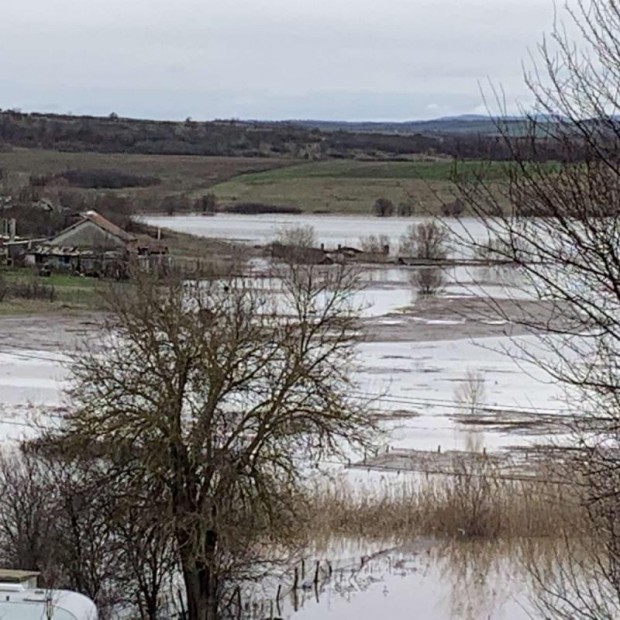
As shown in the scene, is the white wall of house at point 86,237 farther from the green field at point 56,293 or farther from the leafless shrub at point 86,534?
the leafless shrub at point 86,534

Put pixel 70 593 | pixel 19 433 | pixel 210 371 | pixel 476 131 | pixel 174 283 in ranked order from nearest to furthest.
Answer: pixel 476 131 < pixel 70 593 < pixel 210 371 < pixel 174 283 < pixel 19 433

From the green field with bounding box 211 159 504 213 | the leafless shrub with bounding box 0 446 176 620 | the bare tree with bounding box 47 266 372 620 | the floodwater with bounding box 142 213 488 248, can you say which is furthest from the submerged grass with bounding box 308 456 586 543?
the green field with bounding box 211 159 504 213

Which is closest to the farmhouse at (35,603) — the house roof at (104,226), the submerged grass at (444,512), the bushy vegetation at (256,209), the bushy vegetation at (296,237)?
the submerged grass at (444,512)

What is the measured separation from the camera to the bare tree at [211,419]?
1506 centimetres

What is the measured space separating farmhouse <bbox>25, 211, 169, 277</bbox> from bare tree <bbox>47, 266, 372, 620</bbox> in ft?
113

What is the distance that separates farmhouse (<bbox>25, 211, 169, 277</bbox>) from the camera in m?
53.0

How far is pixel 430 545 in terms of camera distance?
62.7 feet

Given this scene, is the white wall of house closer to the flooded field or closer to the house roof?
the house roof

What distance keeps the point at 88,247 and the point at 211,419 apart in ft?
137

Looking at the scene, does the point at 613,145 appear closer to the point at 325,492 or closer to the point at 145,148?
the point at 325,492

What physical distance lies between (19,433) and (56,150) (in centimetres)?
9485

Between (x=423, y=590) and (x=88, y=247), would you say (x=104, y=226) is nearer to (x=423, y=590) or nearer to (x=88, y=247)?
(x=88, y=247)

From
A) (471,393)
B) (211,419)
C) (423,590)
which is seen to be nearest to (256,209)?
(471,393)

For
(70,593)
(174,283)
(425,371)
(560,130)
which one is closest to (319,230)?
(425,371)
